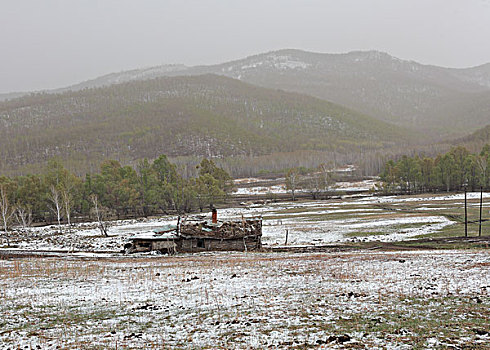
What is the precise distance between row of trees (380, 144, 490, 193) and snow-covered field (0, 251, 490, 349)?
93.3m

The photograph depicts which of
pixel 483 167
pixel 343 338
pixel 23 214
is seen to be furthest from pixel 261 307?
pixel 483 167

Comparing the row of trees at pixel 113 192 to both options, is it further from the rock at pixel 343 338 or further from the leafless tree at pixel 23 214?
the rock at pixel 343 338

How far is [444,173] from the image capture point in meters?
108

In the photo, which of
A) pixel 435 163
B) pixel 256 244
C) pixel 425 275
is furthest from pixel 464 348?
pixel 435 163

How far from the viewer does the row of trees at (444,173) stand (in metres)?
105

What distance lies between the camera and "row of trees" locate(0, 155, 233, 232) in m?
88.4

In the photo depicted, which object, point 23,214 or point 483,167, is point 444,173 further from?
point 23,214

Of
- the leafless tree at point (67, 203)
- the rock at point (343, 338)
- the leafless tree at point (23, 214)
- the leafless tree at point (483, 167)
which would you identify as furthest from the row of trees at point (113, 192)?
the rock at point (343, 338)

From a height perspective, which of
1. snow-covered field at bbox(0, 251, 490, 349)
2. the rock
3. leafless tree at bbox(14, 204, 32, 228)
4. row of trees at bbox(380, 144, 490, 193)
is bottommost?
leafless tree at bbox(14, 204, 32, 228)

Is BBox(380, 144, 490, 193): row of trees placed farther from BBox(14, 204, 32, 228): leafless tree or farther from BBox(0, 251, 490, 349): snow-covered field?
BBox(0, 251, 490, 349): snow-covered field

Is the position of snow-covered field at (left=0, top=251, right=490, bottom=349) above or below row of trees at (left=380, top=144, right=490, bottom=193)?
below

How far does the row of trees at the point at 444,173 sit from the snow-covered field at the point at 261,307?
93.3 meters

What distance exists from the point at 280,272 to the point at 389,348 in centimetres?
1240

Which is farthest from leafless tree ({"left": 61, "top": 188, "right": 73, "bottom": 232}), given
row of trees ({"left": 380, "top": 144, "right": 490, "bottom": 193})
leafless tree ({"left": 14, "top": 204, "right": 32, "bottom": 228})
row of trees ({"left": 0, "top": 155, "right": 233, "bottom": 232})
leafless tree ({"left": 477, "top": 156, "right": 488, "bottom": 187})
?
leafless tree ({"left": 477, "top": 156, "right": 488, "bottom": 187})
